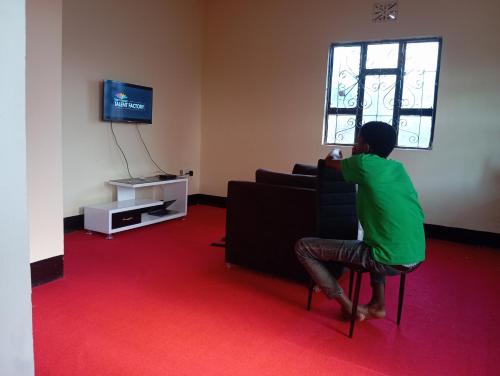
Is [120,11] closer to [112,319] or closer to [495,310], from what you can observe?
[112,319]

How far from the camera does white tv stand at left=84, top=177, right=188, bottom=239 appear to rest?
4242 mm

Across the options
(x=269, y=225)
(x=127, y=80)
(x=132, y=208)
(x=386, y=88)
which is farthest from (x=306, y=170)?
(x=127, y=80)

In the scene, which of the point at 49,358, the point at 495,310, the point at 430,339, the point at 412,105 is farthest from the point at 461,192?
the point at 49,358

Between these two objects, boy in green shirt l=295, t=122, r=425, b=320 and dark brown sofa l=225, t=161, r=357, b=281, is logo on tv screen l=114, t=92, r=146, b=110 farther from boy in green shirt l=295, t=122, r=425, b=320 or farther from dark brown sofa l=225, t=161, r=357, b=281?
boy in green shirt l=295, t=122, r=425, b=320

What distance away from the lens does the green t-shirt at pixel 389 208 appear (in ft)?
7.22

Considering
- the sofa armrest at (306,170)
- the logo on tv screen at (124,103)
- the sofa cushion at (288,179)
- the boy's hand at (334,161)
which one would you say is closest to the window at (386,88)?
the sofa armrest at (306,170)

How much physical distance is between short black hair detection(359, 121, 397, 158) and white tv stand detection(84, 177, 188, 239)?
2.88 metres

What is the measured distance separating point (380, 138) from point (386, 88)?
2.99 m

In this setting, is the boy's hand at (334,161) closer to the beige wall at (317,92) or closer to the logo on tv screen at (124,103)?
the beige wall at (317,92)

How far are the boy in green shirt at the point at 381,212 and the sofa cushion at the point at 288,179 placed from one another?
2.22 ft

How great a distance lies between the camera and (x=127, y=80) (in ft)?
16.0

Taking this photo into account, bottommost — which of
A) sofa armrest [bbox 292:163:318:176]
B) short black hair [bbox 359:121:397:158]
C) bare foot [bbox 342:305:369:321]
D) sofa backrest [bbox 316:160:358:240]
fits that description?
bare foot [bbox 342:305:369:321]

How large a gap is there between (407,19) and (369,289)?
3396mm

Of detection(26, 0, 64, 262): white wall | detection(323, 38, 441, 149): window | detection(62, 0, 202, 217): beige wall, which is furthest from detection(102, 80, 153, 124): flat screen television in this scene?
detection(323, 38, 441, 149): window
